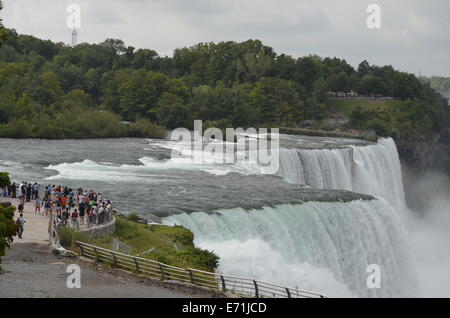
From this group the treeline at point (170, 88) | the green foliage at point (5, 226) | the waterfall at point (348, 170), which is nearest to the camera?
the green foliage at point (5, 226)

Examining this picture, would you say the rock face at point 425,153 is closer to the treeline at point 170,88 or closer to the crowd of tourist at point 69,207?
the treeline at point 170,88

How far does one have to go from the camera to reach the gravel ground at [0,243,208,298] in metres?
20.4

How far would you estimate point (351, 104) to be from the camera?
4892 inches

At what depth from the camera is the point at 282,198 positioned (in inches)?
1543

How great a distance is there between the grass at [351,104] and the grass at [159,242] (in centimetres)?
9187

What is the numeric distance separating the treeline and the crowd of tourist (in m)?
36.8

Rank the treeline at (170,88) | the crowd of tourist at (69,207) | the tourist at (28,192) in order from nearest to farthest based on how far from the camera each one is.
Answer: the crowd of tourist at (69,207) < the tourist at (28,192) < the treeline at (170,88)

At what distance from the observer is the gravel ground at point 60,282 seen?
20.4 m

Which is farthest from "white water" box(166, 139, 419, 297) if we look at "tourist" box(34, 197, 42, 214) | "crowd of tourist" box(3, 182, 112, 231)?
"tourist" box(34, 197, 42, 214)

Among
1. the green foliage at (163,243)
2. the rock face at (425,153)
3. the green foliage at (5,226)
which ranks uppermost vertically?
the green foliage at (5,226)

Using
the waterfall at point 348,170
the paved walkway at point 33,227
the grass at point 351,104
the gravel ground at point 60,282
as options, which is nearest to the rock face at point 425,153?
the grass at point 351,104

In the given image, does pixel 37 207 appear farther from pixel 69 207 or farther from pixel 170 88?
pixel 170 88

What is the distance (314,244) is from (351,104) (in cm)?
9242
